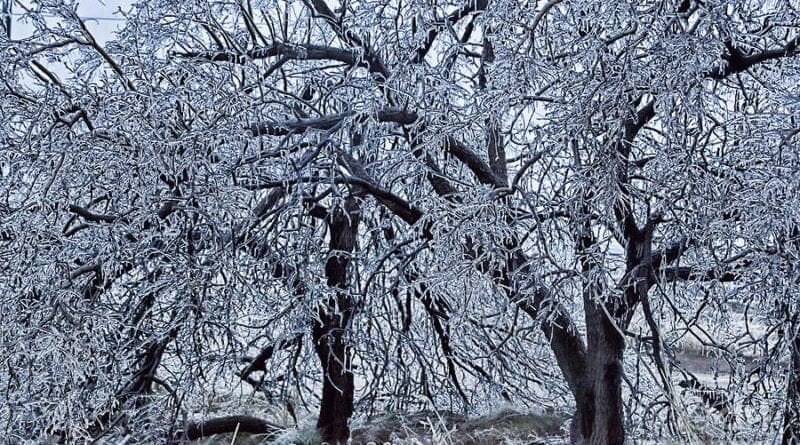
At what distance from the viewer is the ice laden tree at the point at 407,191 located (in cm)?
368

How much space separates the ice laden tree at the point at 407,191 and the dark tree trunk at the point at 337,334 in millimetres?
26

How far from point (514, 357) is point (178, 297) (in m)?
2.40

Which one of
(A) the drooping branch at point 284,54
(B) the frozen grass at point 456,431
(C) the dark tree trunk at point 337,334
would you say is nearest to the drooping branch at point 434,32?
(A) the drooping branch at point 284,54

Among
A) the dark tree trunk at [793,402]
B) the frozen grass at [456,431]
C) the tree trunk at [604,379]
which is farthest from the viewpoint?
the frozen grass at [456,431]

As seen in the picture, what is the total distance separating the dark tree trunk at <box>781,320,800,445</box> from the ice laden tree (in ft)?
0.06

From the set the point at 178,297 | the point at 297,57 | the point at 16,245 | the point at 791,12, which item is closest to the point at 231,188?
the point at 178,297

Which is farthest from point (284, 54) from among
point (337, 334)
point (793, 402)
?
point (793, 402)

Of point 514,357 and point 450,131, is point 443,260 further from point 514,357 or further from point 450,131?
point 514,357

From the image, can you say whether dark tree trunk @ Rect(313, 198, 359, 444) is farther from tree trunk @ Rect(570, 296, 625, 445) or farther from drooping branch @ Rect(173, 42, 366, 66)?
tree trunk @ Rect(570, 296, 625, 445)

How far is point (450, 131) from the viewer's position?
13.2ft

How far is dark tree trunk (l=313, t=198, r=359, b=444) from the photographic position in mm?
5105

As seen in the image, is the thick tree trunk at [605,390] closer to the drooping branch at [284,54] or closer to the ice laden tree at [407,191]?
the ice laden tree at [407,191]

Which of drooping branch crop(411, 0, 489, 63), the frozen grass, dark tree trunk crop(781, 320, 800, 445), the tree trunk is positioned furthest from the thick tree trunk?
drooping branch crop(411, 0, 489, 63)

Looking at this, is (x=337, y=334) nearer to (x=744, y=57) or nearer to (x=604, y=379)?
(x=604, y=379)
